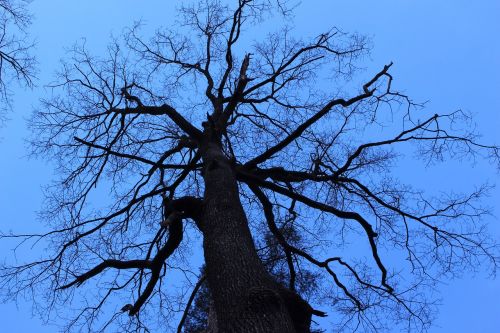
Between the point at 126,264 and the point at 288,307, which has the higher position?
the point at 126,264

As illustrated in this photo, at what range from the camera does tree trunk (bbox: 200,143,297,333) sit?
141 inches

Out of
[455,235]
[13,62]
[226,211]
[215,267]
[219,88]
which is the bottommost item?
[215,267]

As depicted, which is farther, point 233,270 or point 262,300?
point 233,270

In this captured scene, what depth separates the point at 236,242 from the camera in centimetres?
453

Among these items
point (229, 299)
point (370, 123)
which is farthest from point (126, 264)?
point (370, 123)

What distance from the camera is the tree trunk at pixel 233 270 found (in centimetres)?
359

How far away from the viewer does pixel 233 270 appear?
414cm

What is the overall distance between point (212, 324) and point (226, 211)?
1.37 m

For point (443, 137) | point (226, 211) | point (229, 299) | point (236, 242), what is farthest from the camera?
point (443, 137)

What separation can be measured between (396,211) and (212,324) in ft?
10.7

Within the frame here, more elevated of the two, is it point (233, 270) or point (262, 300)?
point (233, 270)

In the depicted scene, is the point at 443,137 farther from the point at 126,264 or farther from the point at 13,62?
the point at 13,62

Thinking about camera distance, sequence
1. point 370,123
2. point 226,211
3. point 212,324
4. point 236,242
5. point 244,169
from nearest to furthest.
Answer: point 236,242, point 226,211, point 212,324, point 244,169, point 370,123

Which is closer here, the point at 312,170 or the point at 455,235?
the point at 455,235
